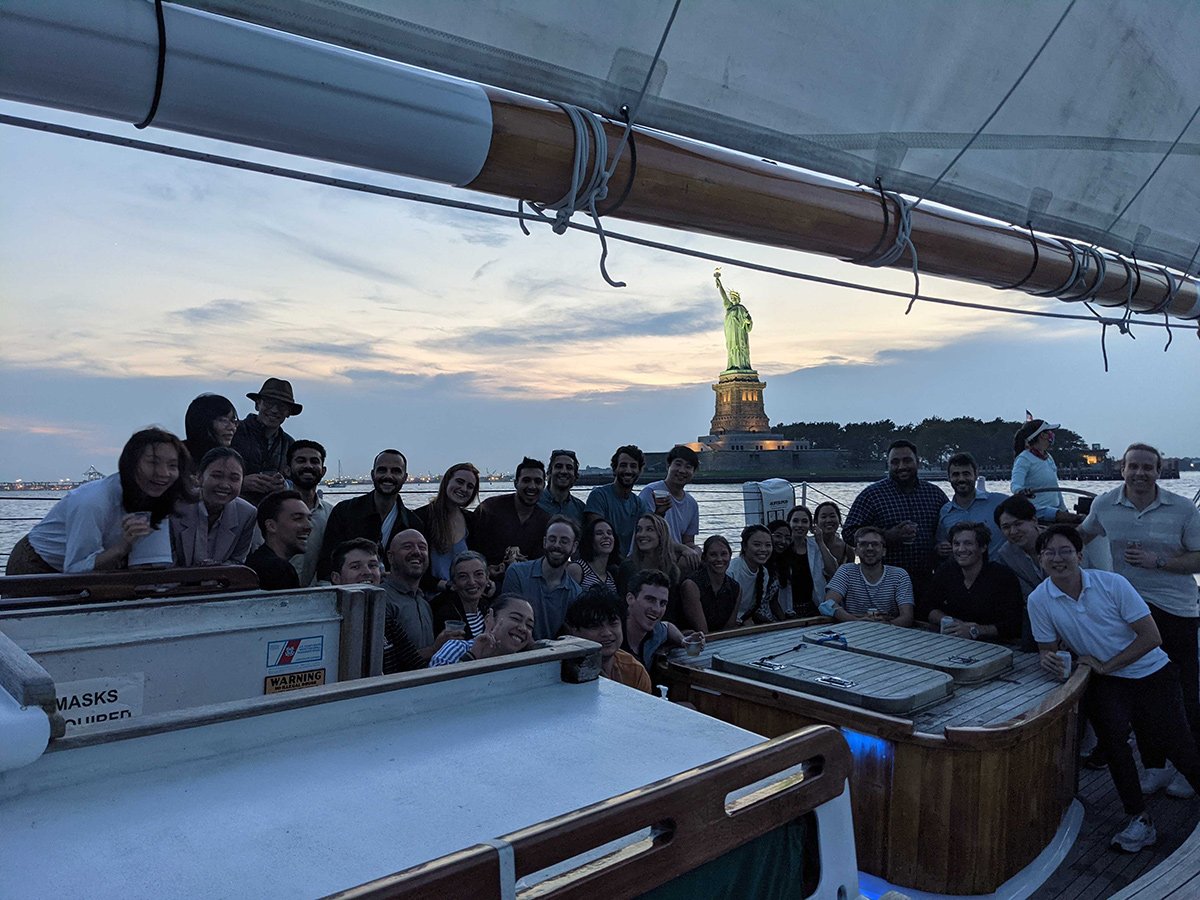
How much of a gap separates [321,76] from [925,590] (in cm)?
424

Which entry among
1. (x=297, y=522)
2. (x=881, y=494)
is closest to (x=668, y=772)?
(x=297, y=522)

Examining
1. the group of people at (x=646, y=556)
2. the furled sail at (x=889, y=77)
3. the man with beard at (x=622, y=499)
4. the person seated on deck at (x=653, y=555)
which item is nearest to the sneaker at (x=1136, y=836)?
the group of people at (x=646, y=556)

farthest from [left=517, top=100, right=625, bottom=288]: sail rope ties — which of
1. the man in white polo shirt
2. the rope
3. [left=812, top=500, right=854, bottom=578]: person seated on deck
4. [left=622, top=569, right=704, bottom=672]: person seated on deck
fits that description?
[left=812, top=500, right=854, bottom=578]: person seated on deck

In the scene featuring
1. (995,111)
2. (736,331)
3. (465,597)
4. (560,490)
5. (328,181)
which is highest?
(736,331)

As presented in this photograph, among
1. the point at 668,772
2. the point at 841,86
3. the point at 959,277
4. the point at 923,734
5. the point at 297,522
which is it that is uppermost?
the point at 841,86

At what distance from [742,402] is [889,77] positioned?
45.0 metres

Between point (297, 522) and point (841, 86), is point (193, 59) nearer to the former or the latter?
point (841, 86)

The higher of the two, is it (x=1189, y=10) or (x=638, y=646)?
(x=1189, y=10)

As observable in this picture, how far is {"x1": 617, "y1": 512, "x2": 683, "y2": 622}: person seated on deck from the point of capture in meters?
4.39

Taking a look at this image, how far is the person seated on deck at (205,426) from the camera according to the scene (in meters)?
3.82

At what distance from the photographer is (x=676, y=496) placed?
5.28m

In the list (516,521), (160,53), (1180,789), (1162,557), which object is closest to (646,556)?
(516,521)

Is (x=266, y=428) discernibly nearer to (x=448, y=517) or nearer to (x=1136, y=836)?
(x=448, y=517)

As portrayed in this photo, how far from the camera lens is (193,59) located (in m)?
1.52
